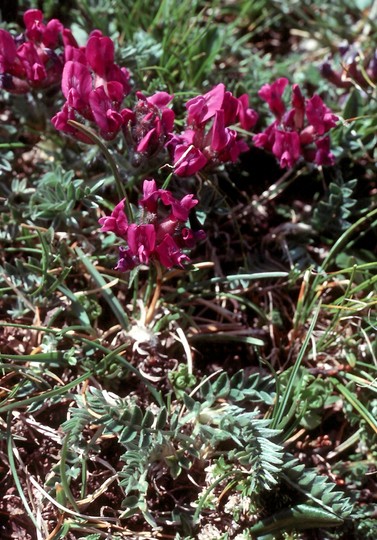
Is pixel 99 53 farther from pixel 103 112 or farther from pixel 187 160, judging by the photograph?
pixel 187 160

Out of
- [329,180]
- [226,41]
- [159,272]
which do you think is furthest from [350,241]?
[226,41]

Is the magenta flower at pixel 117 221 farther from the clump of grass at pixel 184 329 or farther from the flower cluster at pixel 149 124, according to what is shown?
the flower cluster at pixel 149 124

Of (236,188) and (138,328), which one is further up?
(236,188)

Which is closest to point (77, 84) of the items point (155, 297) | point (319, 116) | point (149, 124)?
point (149, 124)

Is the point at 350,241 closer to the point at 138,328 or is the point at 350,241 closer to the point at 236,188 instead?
the point at 236,188

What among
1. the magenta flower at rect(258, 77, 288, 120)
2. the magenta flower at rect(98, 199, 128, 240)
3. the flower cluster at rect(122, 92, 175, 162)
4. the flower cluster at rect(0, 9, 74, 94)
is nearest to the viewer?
the magenta flower at rect(98, 199, 128, 240)

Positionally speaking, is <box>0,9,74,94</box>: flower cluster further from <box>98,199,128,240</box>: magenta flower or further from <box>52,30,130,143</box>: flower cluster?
<box>98,199,128,240</box>: magenta flower

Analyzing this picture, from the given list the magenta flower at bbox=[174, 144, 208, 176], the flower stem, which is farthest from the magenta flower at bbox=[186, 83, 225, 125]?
the flower stem
